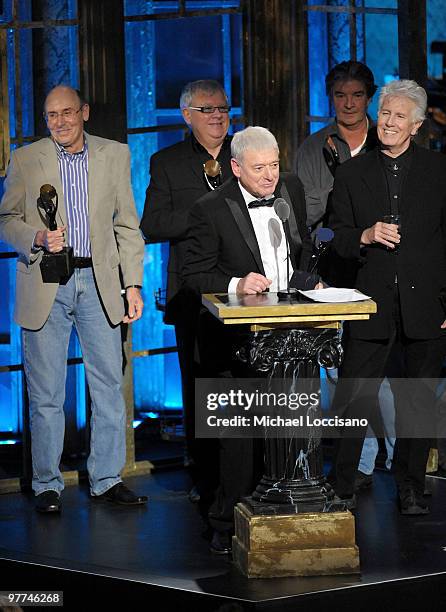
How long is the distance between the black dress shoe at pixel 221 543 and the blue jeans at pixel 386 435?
1.23 meters

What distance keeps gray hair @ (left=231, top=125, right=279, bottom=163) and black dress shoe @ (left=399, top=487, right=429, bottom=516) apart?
1.67 meters

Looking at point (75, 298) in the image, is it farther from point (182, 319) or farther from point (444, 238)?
point (444, 238)

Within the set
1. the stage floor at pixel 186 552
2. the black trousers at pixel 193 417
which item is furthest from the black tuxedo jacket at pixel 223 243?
the stage floor at pixel 186 552

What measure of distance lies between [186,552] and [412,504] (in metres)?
1.06

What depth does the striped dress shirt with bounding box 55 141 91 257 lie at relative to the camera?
593 centimetres

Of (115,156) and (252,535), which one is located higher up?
(115,156)

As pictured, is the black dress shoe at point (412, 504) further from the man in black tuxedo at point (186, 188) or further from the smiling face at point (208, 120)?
the smiling face at point (208, 120)

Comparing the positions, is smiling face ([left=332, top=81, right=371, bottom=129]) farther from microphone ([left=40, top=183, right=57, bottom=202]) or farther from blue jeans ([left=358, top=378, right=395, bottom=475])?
microphone ([left=40, top=183, right=57, bottom=202])

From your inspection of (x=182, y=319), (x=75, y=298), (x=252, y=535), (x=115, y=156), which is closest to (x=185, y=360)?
(x=182, y=319)

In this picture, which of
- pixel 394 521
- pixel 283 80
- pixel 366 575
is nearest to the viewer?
pixel 366 575

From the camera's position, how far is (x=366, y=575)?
477cm

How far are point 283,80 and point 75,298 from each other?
169 centimetres

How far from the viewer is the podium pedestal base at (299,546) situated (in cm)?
480

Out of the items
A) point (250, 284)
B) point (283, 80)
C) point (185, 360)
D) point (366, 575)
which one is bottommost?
point (366, 575)
